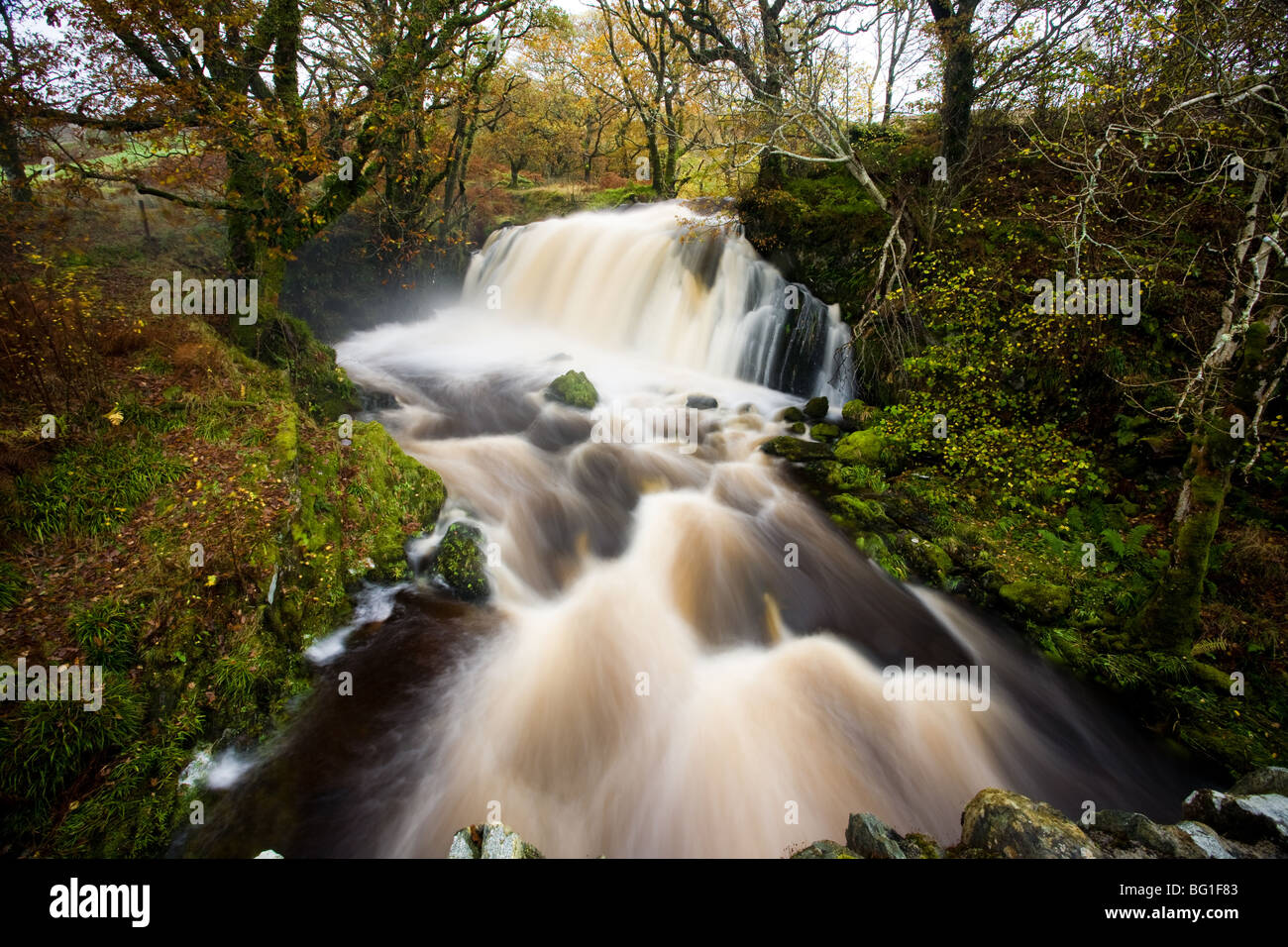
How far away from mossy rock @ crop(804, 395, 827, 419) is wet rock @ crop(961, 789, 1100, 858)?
8.18m

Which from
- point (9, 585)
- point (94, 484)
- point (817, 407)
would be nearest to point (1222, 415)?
point (817, 407)

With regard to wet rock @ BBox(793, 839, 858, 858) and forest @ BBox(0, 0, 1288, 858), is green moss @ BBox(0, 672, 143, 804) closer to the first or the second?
forest @ BBox(0, 0, 1288, 858)

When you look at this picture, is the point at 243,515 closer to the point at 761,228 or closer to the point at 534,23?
the point at 761,228

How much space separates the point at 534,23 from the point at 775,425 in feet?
51.2

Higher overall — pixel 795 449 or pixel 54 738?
pixel 795 449

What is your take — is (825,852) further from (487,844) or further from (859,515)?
(859,515)

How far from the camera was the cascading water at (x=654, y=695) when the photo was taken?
4.52 meters

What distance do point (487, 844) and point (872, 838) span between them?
2.50 meters

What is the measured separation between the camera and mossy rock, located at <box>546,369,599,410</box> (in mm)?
11750

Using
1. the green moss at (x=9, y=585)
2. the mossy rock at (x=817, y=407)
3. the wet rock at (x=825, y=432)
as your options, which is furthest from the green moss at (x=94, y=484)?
the mossy rock at (x=817, y=407)

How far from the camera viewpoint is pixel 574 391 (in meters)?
11.8

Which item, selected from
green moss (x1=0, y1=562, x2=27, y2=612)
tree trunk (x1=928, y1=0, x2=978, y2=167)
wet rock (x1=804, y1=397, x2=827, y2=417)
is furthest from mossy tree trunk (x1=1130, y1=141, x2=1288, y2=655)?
green moss (x1=0, y1=562, x2=27, y2=612)

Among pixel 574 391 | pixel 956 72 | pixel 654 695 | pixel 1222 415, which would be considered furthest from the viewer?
pixel 574 391

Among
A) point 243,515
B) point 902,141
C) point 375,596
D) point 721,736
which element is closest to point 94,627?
point 243,515
